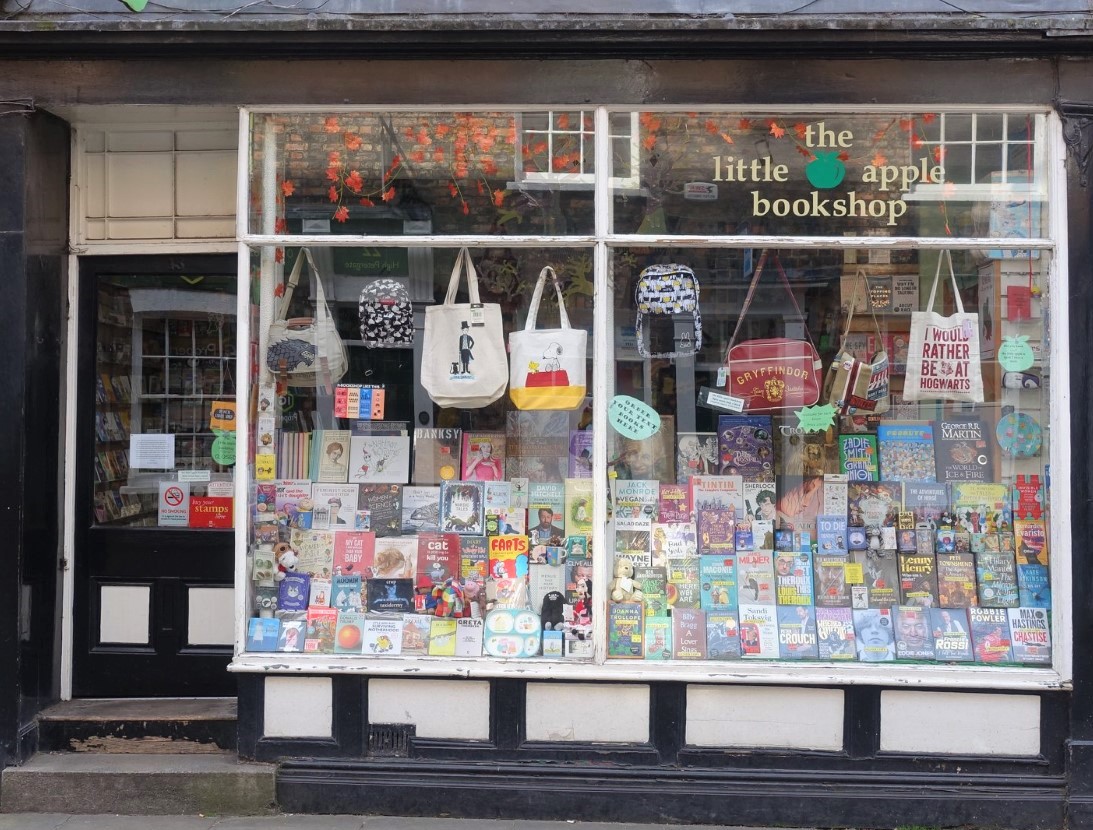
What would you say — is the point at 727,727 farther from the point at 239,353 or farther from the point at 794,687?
the point at 239,353

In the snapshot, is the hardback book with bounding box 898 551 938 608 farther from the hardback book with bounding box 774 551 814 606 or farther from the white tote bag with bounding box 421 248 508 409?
the white tote bag with bounding box 421 248 508 409

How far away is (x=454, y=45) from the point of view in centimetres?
525

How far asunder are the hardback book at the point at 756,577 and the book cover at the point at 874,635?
1.66 ft

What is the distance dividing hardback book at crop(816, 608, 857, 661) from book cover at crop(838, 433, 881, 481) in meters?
0.80

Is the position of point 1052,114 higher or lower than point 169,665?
higher

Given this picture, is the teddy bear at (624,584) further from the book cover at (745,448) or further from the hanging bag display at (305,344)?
the hanging bag display at (305,344)

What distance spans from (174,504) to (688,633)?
3324mm

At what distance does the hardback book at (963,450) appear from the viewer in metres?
5.58

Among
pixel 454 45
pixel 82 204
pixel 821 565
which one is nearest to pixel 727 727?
pixel 821 565

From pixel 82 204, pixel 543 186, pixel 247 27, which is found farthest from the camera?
pixel 82 204

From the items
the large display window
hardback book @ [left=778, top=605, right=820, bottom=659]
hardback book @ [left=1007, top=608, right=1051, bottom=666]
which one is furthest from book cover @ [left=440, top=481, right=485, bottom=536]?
hardback book @ [left=1007, top=608, right=1051, bottom=666]

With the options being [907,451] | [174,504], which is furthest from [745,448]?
[174,504]

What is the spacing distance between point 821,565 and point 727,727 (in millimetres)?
1099

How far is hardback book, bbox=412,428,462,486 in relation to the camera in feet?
18.9
